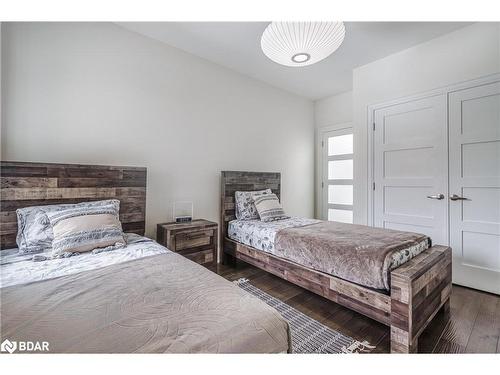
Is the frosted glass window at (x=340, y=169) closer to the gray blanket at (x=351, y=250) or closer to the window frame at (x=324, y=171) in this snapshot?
the window frame at (x=324, y=171)

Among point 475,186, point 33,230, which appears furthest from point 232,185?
point 475,186

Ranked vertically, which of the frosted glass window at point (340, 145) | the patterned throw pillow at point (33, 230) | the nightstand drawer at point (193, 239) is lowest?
the nightstand drawer at point (193, 239)

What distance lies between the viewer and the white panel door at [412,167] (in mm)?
2600

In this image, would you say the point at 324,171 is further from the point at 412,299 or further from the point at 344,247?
the point at 412,299

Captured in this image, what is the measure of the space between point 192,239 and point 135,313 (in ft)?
4.98

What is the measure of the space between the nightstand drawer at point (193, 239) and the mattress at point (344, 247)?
1.58 feet

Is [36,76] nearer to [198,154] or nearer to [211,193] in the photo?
[198,154]

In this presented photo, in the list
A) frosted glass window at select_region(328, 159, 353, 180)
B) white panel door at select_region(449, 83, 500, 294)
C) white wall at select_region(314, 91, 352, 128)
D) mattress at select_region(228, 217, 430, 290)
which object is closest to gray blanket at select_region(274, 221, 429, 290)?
mattress at select_region(228, 217, 430, 290)

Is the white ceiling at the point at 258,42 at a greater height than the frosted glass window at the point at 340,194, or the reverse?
the white ceiling at the point at 258,42

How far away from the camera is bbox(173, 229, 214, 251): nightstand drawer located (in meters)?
2.30

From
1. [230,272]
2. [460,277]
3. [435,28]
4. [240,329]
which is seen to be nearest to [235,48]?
[435,28]

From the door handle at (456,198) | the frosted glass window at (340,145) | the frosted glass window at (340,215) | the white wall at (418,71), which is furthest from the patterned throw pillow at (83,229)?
the frosted glass window at (340,145)

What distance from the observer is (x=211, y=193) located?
3.05m

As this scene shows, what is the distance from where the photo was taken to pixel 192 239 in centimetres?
239
